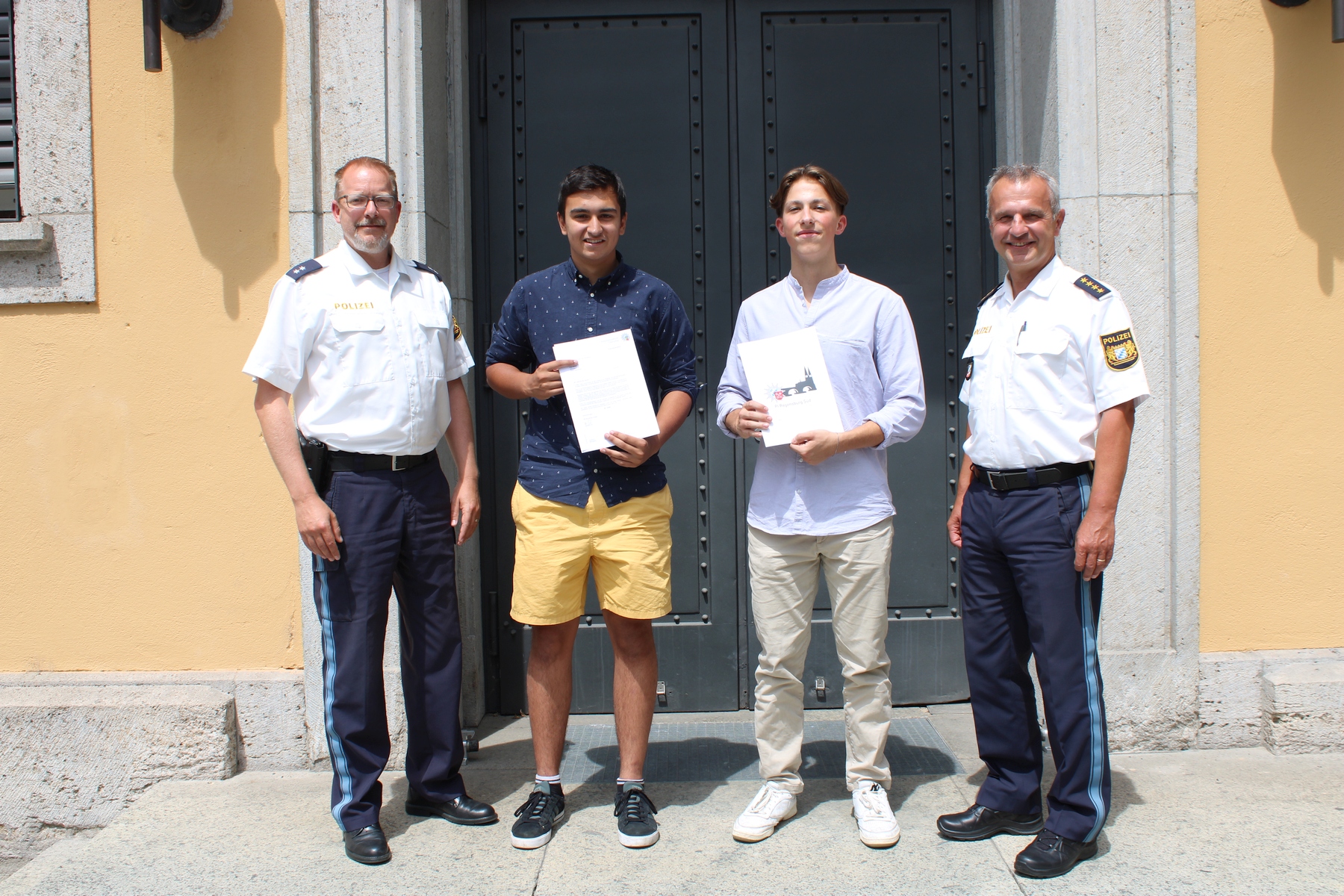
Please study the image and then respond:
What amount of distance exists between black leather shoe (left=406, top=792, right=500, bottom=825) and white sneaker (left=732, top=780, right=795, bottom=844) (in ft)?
2.60

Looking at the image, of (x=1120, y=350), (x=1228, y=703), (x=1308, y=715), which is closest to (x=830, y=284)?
(x=1120, y=350)

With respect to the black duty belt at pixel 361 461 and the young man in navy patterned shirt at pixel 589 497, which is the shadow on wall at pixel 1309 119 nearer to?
the young man in navy patterned shirt at pixel 589 497

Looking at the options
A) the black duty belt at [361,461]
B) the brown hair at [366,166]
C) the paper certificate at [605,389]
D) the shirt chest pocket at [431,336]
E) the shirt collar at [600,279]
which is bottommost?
the black duty belt at [361,461]

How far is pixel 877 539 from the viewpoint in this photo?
2916mm

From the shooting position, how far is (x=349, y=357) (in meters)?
2.90

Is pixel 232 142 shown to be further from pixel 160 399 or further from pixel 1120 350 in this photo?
pixel 1120 350

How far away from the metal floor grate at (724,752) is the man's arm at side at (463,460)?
3.44ft

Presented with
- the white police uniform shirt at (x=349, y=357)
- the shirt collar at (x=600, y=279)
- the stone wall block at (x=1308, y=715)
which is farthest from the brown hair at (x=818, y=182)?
the stone wall block at (x=1308, y=715)

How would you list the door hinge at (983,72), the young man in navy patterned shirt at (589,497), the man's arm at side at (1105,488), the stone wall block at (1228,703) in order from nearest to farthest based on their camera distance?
the man's arm at side at (1105,488) < the young man in navy patterned shirt at (589,497) < the stone wall block at (1228,703) < the door hinge at (983,72)

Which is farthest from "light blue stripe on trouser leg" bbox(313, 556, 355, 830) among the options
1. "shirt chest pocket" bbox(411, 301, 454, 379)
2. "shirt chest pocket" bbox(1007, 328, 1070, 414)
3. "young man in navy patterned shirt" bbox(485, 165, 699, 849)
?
"shirt chest pocket" bbox(1007, 328, 1070, 414)

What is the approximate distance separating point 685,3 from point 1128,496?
105 inches

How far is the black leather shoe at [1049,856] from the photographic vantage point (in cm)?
266

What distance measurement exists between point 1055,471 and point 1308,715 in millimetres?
1766

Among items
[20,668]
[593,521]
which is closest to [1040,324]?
[593,521]
